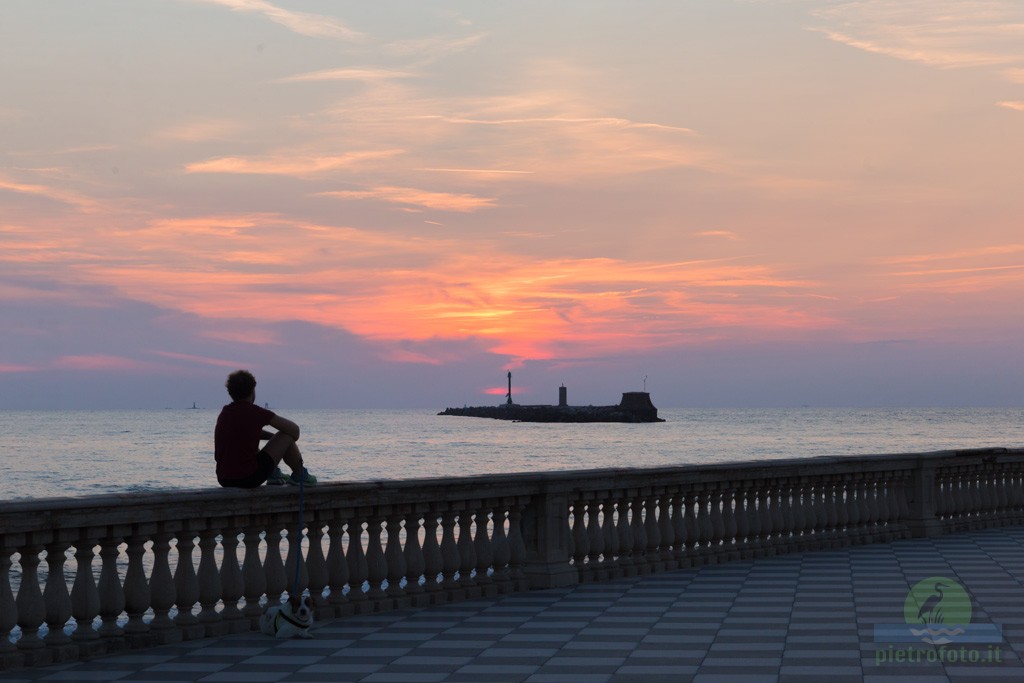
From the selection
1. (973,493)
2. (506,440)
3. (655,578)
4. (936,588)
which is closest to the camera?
(936,588)

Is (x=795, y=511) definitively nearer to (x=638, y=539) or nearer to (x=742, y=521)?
(x=742, y=521)

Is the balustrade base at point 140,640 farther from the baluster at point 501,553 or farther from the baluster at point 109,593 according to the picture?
the baluster at point 501,553

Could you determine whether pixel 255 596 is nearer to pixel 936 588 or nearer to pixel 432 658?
pixel 432 658

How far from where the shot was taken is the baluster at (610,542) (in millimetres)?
13336

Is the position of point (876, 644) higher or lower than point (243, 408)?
lower

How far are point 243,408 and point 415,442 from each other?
11191 cm

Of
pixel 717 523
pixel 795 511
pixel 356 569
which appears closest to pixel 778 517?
pixel 795 511

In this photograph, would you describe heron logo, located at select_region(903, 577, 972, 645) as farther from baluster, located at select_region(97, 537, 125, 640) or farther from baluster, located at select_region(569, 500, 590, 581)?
baluster, located at select_region(97, 537, 125, 640)

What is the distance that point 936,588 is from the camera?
41.2ft

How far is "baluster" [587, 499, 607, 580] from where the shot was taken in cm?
1318

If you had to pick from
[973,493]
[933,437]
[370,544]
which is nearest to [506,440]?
[933,437]

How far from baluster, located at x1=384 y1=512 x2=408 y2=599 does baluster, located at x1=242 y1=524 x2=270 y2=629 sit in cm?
134

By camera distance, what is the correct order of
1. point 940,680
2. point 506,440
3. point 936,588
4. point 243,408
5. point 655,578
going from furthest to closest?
point 506,440
point 655,578
point 936,588
point 243,408
point 940,680

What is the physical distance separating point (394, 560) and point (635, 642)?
2.48 meters
